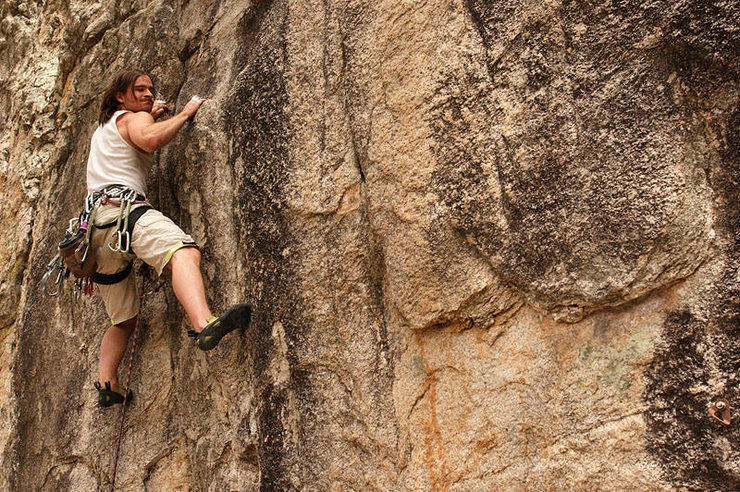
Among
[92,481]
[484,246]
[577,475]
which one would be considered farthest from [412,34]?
[92,481]

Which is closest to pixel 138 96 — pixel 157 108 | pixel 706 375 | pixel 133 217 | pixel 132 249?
pixel 157 108

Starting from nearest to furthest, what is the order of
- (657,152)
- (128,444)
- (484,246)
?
(657,152) → (484,246) → (128,444)

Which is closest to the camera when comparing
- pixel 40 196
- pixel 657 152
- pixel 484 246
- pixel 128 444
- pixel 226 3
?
pixel 657 152

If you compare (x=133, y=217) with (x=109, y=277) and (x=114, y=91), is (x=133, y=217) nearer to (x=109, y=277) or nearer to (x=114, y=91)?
(x=109, y=277)

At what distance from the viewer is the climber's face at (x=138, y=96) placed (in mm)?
4363

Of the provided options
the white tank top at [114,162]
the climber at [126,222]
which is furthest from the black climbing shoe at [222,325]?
the white tank top at [114,162]

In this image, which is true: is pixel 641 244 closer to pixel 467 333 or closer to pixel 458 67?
pixel 467 333

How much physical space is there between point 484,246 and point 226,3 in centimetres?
260

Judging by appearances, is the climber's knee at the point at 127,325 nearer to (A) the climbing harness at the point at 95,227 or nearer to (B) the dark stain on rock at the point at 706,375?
(A) the climbing harness at the point at 95,227

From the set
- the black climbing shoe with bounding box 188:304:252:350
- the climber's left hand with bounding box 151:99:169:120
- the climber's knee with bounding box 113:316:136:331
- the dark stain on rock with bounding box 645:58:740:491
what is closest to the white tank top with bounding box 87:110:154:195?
the climber's left hand with bounding box 151:99:169:120

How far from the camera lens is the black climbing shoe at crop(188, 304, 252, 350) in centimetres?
338

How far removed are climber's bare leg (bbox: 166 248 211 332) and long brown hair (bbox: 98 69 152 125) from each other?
4.05ft

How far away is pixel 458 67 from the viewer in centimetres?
306

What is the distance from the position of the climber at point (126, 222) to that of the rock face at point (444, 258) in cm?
16
